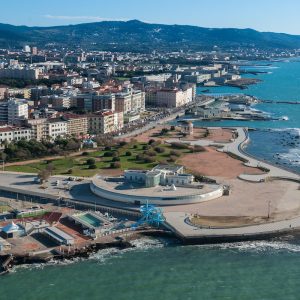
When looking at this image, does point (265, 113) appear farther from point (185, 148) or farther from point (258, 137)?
point (185, 148)

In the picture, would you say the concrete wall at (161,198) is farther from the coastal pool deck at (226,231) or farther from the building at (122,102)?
the building at (122,102)

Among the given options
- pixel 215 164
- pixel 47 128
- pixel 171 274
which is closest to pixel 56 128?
pixel 47 128

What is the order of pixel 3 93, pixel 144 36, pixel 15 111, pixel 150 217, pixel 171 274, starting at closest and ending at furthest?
pixel 171 274, pixel 150 217, pixel 15 111, pixel 3 93, pixel 144 36

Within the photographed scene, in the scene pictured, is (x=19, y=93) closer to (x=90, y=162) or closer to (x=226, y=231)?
(x=90, y=162)

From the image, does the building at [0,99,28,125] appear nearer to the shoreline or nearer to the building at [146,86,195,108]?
the building at [146,86,195,108]

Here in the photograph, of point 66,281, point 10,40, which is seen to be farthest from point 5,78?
point 10,40

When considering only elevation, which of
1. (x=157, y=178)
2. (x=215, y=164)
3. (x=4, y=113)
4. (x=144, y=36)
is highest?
(x=144, y=36)
